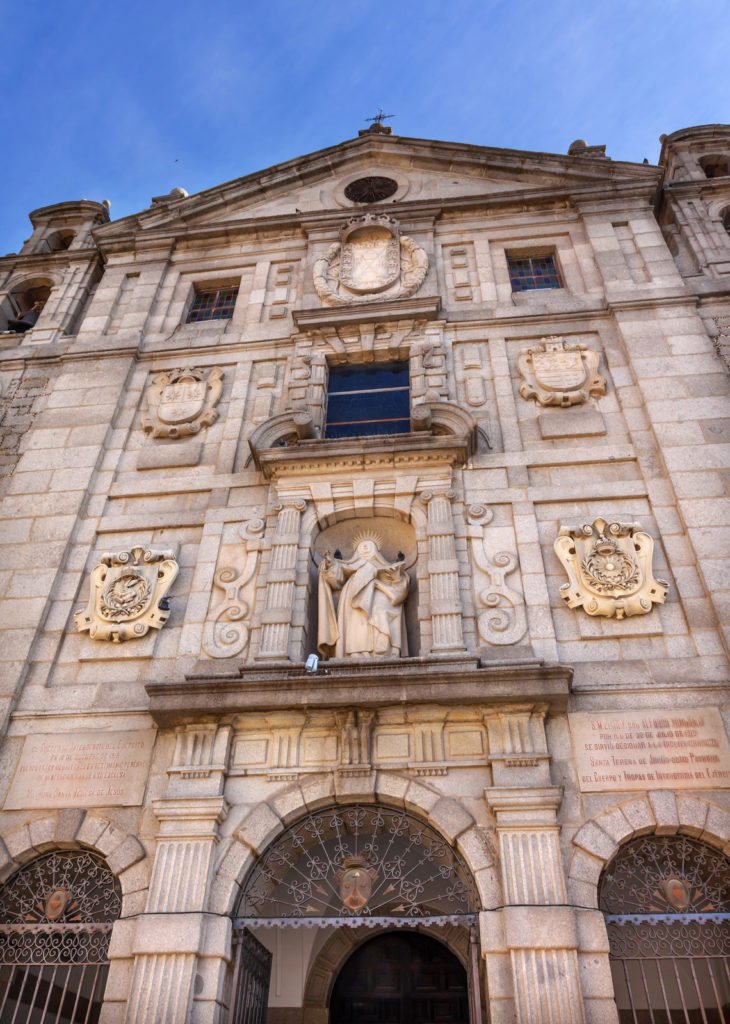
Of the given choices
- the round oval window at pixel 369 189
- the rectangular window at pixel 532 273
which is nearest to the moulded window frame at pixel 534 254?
the rectangular window at pixel 532 273

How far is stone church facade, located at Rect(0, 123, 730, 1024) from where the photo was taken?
24.7 ft

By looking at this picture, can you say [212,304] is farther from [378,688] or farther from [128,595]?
[378,688]

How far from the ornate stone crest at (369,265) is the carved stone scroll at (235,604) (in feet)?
16.6

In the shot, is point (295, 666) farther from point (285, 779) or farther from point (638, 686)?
point (638, 686)

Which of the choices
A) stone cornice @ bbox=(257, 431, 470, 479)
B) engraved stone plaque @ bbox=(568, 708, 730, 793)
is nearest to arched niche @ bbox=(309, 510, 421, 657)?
stone cornice @ bbox=(257, 431, 470, 479)

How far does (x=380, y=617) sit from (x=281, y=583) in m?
1.34

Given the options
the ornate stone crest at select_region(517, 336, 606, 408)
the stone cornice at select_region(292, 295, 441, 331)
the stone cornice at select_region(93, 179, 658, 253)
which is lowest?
the ornate stone crest at select_region(517, 336, 606, 408)

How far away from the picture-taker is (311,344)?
13.0m

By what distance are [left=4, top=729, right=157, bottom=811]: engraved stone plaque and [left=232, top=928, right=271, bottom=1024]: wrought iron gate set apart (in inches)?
70.9

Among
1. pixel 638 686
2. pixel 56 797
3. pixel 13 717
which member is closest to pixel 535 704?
pixel 638 686

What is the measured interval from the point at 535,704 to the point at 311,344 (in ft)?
23.9

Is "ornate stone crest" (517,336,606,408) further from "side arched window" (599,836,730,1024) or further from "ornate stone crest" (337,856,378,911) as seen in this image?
"ornate stone crest" (337,856,378,911)

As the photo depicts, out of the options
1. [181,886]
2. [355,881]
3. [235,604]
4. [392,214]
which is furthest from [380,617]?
[392,214]

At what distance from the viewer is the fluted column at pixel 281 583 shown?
920 cm
